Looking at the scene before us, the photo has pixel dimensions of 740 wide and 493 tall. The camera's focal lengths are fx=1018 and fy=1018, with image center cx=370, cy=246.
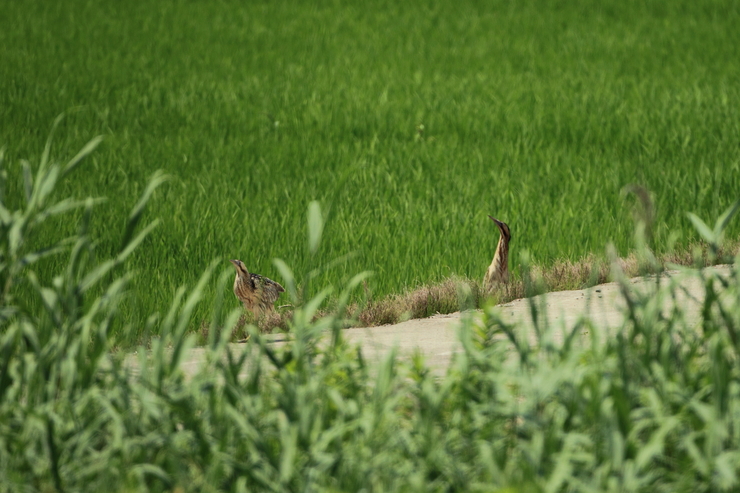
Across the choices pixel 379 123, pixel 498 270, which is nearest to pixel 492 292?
pixel 498 270

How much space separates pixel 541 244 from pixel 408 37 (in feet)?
29.9

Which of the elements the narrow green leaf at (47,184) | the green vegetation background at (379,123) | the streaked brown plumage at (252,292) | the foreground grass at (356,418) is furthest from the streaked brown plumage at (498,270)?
the narrow green leaf at (47,184)

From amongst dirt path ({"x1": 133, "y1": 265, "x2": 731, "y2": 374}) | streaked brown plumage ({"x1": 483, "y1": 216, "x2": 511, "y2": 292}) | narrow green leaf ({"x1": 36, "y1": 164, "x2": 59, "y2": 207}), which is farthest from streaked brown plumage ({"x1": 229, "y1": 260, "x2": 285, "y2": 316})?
narrow green leaf ({"x1": 36, "y1": 164, "x2": 59, "y2": 207})

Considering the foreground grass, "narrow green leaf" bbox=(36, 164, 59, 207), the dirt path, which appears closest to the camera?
the foreground grass

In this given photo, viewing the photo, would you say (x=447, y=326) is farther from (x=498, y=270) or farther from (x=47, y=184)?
(x=47, y=184)

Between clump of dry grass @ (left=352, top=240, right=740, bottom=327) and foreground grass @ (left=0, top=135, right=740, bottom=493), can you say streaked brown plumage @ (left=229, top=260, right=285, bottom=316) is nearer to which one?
clump of dry grass @ (left=352, top=240, right=740, bottom=327)

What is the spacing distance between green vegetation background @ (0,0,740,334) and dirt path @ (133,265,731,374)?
57cm

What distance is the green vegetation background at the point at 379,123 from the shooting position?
6.01 metres

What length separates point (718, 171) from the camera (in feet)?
23.1

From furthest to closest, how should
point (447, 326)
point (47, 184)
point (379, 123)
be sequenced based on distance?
point (379, 123) → point (447, 326) → point (47, 184)

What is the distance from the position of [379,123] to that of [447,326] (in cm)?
529

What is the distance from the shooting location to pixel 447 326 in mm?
4438

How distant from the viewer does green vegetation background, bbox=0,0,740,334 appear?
601 centimetres

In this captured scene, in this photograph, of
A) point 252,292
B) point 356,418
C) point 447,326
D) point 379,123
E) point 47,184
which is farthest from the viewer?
point 379,123
